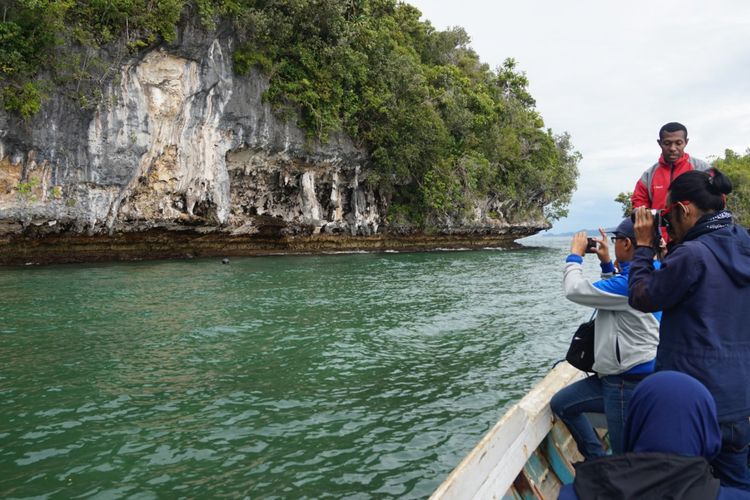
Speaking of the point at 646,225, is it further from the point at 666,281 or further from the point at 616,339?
the point at 616,339

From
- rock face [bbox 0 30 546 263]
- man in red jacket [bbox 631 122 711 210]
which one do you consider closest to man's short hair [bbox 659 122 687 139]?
man in red jacket [bbox 631 122 711 210]

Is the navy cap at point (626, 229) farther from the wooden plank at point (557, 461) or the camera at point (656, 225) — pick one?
A: the wooden plank at point (557, 461)

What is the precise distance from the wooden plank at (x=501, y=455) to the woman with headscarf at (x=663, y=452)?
0.58 metres

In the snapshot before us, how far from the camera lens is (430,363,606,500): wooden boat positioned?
101 inches

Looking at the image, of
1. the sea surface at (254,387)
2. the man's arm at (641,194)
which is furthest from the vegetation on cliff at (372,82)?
the man's arm at (641,194)

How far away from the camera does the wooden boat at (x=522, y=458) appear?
2.56 metres

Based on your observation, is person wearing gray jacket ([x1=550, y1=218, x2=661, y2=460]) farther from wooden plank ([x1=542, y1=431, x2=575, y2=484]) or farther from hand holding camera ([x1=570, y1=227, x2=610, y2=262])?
wooden plank ([x1=542, y1=431, x2=575, y2=484])

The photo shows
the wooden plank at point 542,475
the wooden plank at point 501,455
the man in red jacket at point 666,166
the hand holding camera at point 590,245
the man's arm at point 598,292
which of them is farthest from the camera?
the man in red jacket at point 666,166

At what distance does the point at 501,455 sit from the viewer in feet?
9.28

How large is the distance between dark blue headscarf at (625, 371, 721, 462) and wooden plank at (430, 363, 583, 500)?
33.3 inches

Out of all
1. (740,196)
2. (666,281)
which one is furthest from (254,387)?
(740,196)

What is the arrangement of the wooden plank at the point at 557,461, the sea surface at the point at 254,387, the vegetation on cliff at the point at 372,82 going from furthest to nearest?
the vegetation on cliff at the point at 372,82
the sea surface at the point at 254,387
the wooden plank at the point at 557,461

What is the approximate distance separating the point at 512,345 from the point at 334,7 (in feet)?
72.5

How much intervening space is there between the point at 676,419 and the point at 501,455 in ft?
3.61
